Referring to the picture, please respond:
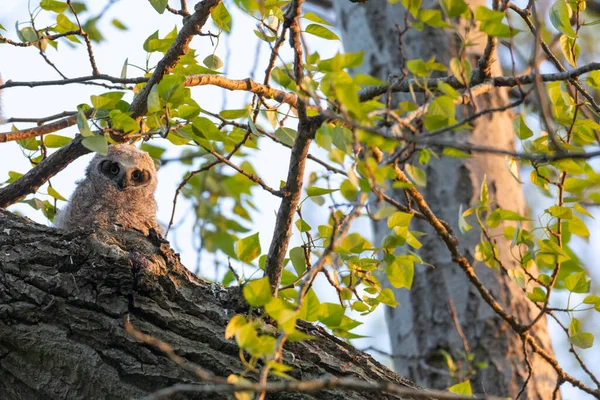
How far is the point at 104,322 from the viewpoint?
1.82m

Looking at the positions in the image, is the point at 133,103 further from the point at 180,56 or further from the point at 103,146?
the point at 103,146

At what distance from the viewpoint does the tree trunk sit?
5.85 feet

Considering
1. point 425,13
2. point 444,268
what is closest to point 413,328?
point 444,268

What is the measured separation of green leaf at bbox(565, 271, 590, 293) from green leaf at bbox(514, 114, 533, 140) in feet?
1.52

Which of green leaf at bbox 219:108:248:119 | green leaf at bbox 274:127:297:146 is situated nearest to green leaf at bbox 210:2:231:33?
green leaf at bbox 219:108:248:119

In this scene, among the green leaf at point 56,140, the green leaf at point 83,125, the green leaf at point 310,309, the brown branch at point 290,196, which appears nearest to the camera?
the green leaf at point 310,309

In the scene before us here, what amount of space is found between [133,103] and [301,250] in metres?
0.71

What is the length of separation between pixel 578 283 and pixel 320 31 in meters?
1.12

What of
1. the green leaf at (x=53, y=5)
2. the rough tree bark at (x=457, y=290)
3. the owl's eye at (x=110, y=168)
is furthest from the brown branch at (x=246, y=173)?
the rough tree bark at (x=457, y=290)

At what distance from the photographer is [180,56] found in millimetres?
2127

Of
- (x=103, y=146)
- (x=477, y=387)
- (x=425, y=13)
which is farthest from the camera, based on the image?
(x=477, y=387)

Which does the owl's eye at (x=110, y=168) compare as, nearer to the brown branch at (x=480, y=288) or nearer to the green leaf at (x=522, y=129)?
the brown branch at (x=480, y=288)

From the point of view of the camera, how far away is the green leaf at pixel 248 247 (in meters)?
2.06

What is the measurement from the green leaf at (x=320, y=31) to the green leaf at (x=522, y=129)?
25.2 inches
